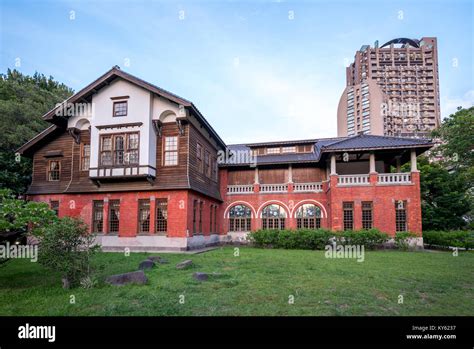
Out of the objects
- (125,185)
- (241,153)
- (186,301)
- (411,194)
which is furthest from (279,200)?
(186,301)

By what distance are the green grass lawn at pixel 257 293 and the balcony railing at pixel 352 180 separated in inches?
396

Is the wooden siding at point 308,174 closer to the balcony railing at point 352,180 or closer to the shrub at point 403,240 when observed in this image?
the balcony railing at point 352,180

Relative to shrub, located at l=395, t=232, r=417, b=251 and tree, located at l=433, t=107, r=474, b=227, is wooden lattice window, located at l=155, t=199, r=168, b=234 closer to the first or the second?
shrub, located at l=395, t=232, r=417, b=251

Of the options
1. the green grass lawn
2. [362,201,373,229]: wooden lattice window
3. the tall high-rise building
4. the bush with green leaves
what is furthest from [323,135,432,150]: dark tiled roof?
the tall high-rise building

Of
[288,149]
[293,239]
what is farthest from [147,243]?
[288,149]

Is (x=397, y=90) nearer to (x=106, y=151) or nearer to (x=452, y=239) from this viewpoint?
(x=452, y=239)

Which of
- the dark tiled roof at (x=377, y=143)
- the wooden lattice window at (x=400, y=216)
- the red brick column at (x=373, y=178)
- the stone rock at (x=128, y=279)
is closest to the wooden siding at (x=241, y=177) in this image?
the dark tiled roof at (x=377, y=143)

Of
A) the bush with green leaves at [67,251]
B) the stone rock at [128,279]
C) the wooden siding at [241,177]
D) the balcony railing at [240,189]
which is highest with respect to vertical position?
the wooden siding at [241,177]

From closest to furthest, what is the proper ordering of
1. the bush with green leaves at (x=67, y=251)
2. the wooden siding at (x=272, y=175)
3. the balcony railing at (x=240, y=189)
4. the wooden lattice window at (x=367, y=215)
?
1. the bush with green leaves at (x=67, y=251)
2. the wooden lattice window at (x=367, y=215)
3. the balcony railing at (x=240, y=189)
4. the wooden siding at (x=272, y=175)

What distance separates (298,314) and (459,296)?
4.61 metres

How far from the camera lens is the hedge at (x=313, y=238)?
18.3 m

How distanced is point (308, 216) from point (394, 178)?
6.91 metres

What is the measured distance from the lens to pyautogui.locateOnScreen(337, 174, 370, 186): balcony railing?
2033 centimetres

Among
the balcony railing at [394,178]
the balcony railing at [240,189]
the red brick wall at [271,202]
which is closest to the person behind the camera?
the red brick wall at [271,202]
